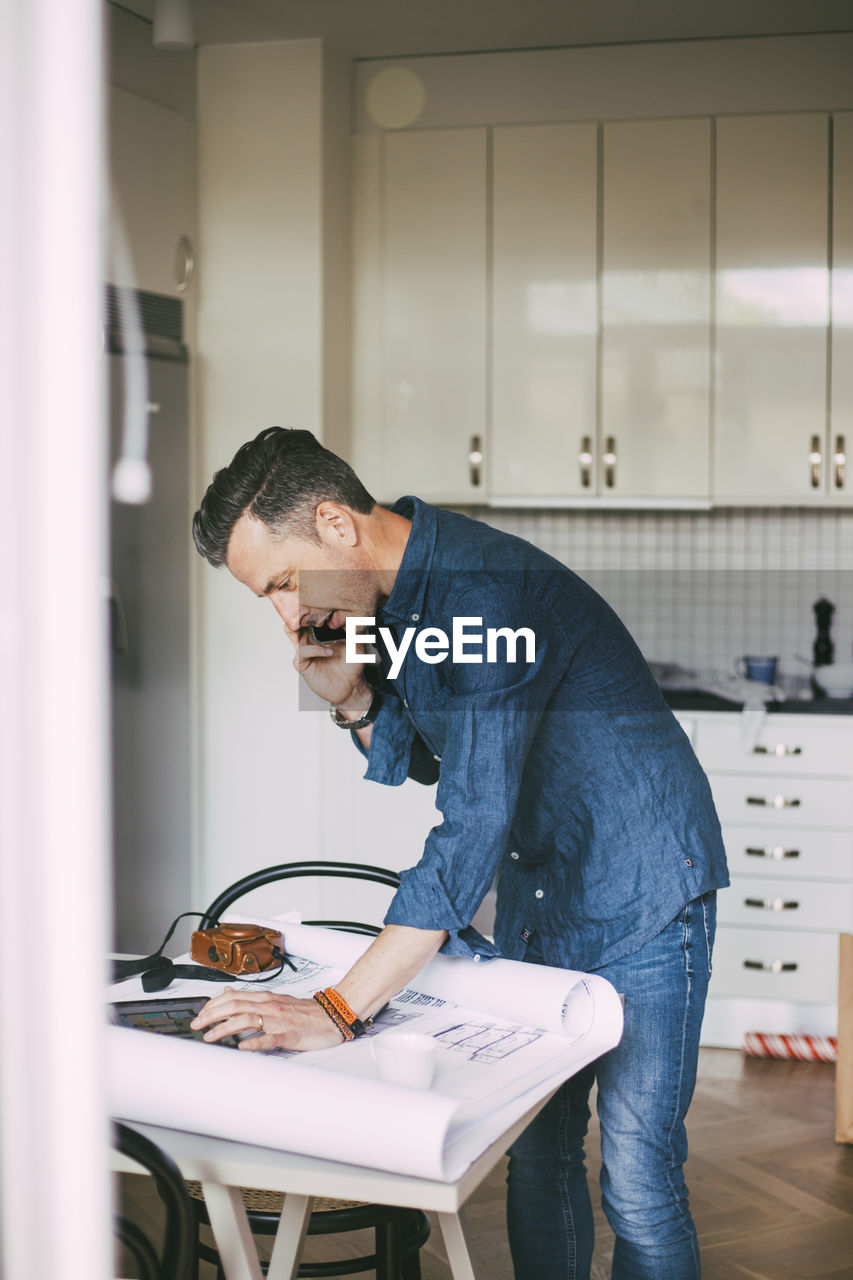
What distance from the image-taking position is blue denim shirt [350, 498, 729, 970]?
50.1 inches

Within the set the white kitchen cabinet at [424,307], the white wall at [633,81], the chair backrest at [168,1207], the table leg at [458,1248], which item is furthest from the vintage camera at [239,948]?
the white wall at [633,81]

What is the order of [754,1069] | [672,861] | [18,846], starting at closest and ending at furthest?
[18,846] < [672,861] < [754,1069]

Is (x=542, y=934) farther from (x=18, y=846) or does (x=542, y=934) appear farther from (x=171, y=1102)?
(x=18, y=846)

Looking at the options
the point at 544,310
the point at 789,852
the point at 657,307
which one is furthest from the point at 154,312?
the point at 789,852

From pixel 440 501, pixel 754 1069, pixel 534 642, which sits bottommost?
pixel 754 1069

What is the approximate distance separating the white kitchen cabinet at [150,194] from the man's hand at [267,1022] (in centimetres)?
254

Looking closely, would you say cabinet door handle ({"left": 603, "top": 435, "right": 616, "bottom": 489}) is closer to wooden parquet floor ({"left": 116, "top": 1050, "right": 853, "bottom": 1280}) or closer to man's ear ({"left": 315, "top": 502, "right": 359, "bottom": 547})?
wooden parquet floor ({"left": 116, "top": 1050, "right": 853, "bottom": 1280})

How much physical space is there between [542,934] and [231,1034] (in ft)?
1.69

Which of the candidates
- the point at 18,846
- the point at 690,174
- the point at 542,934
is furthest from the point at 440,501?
the point at 18,846

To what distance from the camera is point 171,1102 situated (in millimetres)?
996

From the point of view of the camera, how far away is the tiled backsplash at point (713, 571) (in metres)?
3.91

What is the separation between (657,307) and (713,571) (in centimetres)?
86

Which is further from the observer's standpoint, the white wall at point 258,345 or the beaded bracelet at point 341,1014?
the white wall at point 258,345

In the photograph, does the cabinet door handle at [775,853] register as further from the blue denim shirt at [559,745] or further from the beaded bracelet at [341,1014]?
the beaded bracelet at [341,1014]
